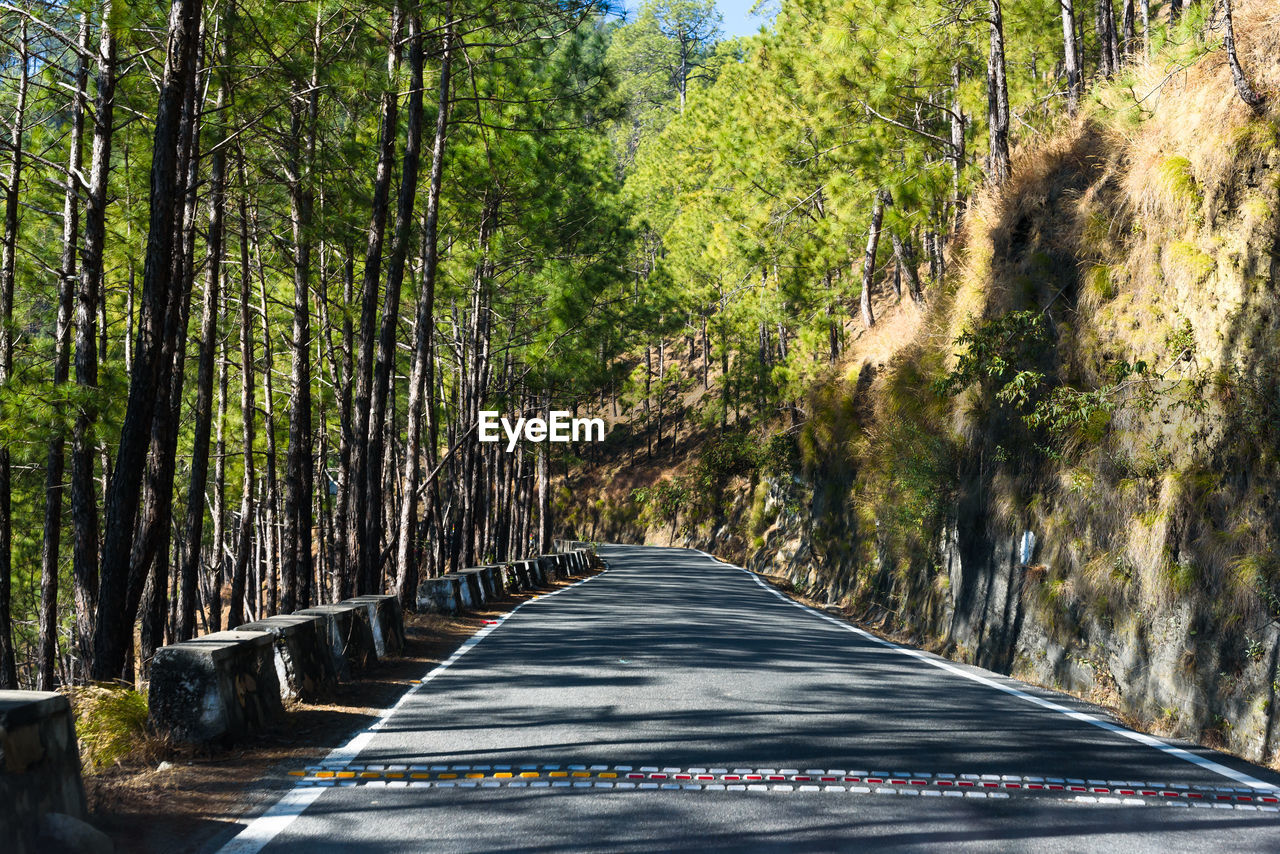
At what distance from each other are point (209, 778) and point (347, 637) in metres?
4.05

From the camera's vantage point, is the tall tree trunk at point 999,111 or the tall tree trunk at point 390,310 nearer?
the tall tree trunk at point 390,310

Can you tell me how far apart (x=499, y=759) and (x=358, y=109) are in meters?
14.0

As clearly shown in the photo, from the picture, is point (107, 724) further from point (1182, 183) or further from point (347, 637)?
point (1182, 183)

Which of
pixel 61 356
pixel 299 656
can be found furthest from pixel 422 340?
pixel 299 656

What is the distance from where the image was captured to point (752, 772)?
6.57 meters

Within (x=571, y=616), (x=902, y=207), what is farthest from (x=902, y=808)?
(x=902, y=207)

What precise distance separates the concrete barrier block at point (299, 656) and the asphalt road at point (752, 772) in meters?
0.77

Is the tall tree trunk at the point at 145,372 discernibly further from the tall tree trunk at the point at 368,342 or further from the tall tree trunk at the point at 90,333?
the tall tree trunk at the point at 368,342

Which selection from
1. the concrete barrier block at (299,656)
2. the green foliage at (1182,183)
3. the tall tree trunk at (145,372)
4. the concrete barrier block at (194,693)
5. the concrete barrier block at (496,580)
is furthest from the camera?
the concrete barrier block at (496,580)

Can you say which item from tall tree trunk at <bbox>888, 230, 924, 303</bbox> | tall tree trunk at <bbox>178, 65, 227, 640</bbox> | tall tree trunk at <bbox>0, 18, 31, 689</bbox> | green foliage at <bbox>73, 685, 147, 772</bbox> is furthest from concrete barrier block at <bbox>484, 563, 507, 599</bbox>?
tall tree trunk at <bbox>888, 230, 924, 303</bbox>

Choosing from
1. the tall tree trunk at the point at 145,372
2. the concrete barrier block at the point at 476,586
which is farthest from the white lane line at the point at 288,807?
the concrete barrier block at the point at 476,586

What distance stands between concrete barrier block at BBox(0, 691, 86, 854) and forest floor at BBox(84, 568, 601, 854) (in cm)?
42

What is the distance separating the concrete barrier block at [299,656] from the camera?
28.5ft

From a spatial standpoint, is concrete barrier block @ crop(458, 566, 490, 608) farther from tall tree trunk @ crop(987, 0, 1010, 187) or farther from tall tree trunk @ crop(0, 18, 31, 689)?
tall tree trunk @ crop(987, 0, 1010, 187)
